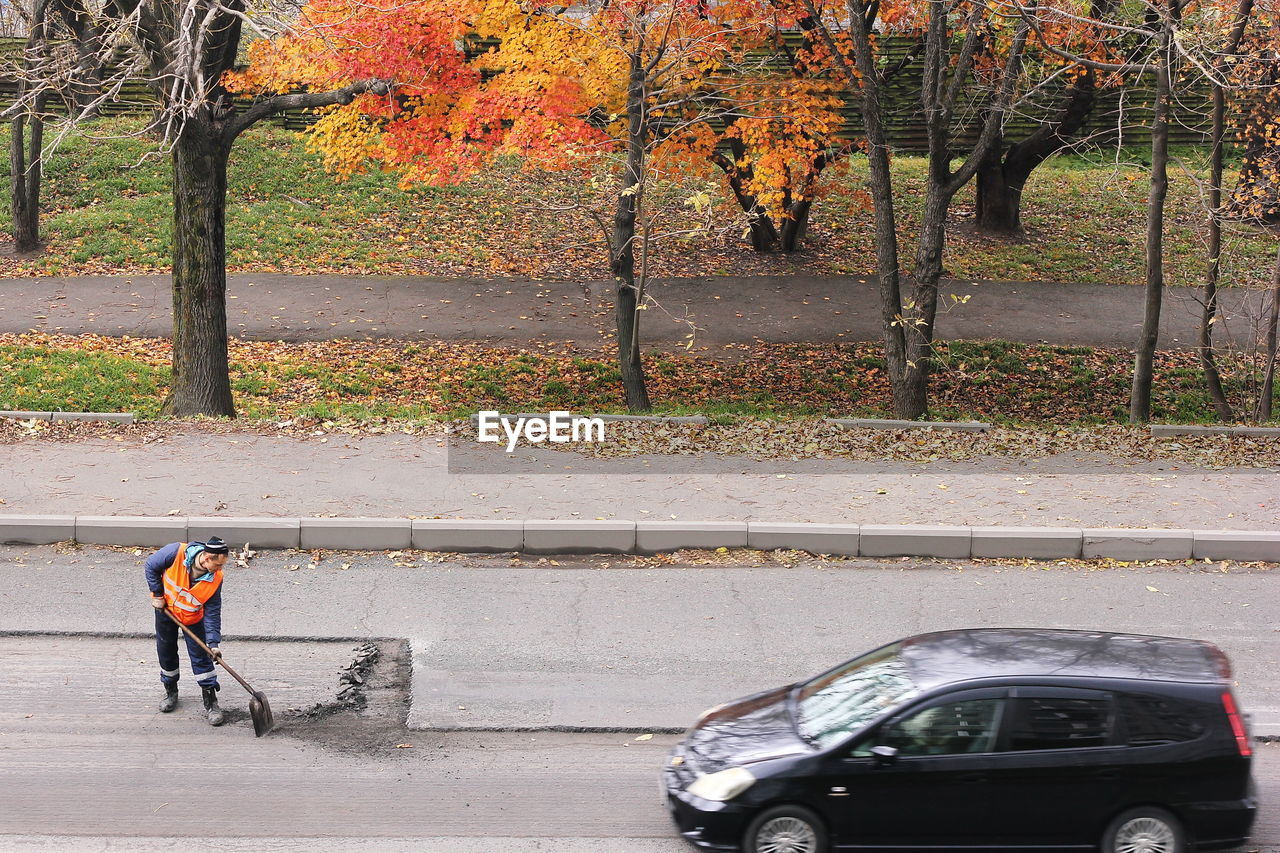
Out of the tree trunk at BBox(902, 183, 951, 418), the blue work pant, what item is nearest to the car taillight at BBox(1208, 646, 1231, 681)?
the blue work pant

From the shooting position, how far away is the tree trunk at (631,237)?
1423cm

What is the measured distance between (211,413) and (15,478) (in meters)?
3.06

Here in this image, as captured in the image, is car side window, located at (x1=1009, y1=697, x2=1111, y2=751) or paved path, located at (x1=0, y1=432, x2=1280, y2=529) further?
Result: paved path, located at (x1=0, y1=432, x2=1280, y2=529)

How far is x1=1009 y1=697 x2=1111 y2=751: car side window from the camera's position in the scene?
5676 millimetres

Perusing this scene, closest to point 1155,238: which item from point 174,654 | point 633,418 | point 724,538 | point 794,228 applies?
point 633,418

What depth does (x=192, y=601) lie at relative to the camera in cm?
724

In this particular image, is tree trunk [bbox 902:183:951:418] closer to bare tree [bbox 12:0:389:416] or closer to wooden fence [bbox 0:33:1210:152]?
bare tree [bbox 12:0:389:416]

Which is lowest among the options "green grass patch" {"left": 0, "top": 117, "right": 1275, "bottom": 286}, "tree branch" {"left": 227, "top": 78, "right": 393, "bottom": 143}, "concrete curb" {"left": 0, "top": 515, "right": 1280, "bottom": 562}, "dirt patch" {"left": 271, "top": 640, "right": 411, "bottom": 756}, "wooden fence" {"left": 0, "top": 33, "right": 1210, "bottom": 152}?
"dirt patch" {"left": 271, "top": 640, "right": 411, "bottom": 756}

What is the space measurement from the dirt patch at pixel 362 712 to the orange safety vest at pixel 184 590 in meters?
0.91

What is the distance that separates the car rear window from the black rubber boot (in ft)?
18.3

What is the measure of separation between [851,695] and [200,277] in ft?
35.5

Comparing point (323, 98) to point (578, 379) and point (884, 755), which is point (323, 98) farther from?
point (884, 755)

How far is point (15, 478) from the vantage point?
36.8 feet

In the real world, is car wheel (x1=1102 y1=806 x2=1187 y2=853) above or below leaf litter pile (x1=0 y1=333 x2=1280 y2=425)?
below
